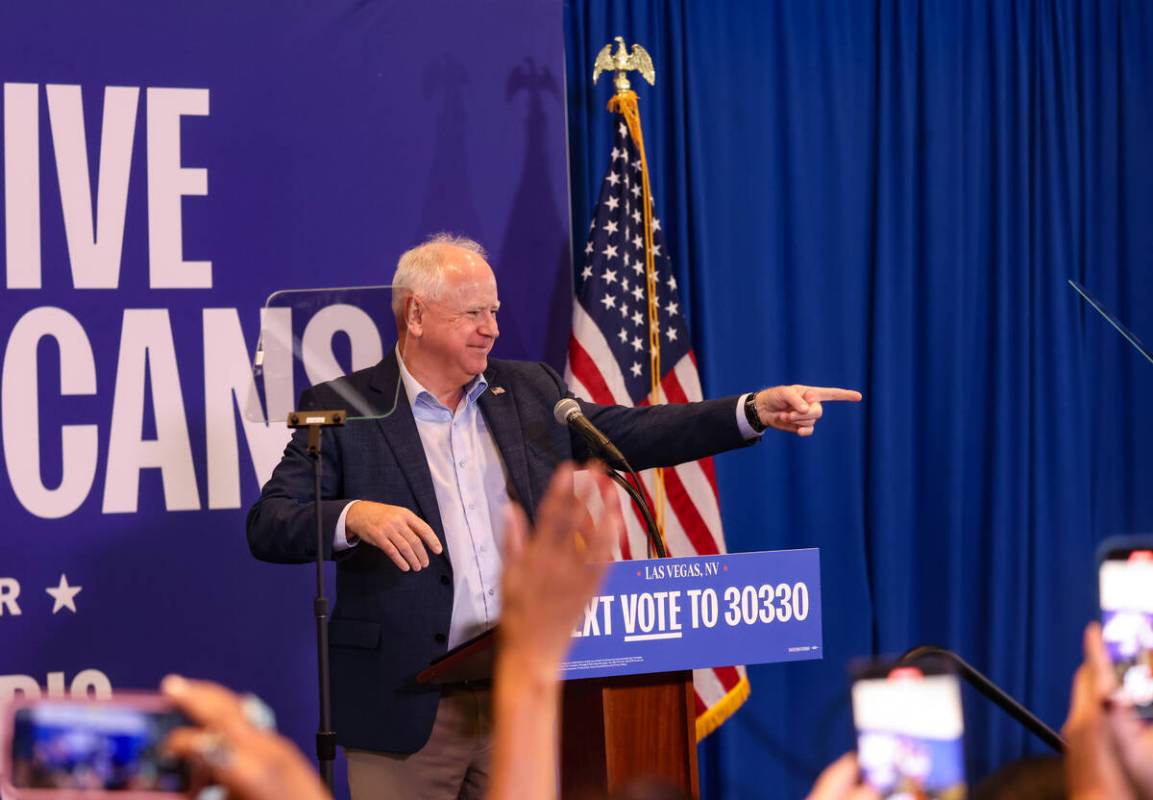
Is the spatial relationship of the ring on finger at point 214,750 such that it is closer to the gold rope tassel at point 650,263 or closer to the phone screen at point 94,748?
the phone screen at point 94,748

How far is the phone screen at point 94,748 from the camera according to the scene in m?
0.93

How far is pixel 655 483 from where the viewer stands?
4.48 m

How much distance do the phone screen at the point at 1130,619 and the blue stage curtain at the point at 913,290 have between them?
3394 mm

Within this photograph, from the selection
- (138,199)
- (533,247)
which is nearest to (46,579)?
(138,199)

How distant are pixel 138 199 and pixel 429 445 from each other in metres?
1.51

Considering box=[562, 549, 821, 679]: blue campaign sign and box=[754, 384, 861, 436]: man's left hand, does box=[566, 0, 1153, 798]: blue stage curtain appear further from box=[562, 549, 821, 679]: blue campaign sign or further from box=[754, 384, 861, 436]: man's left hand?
box=[562, 549, 821, 679]: blue campaign sign

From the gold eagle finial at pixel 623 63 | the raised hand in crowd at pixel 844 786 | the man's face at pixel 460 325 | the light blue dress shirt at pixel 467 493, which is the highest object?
the gold eagle finial at pixel 623 63

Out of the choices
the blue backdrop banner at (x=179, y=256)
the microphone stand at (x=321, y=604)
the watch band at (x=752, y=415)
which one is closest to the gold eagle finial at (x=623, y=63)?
the blue backdrop banner at (x=179, y=256)

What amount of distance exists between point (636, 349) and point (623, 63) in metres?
1.01

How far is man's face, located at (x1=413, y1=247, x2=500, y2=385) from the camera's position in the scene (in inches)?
133

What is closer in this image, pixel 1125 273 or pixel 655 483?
pixel 655 483

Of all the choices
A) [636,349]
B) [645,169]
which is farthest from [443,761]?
[645,169]

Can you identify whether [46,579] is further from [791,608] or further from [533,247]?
[791,608]

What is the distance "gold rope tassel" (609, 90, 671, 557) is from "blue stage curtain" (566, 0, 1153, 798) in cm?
25
